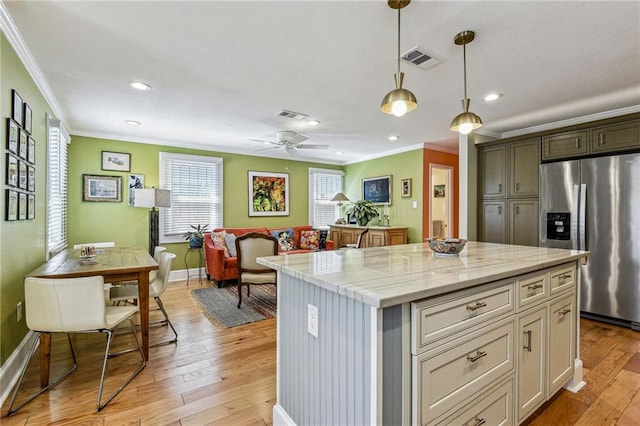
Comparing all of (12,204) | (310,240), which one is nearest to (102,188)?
(12,204)

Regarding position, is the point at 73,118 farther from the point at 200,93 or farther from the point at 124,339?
the point at 124,339

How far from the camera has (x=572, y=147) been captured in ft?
11.8

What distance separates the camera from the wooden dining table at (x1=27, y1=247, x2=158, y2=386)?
2.10 meters

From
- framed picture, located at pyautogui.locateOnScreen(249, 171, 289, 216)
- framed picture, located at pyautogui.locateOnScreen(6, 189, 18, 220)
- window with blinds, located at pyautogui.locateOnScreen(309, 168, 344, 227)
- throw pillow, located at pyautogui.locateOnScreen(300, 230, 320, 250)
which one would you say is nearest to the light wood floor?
framed picture, located at pyautogui.locateOnScreen(6, 189, 18, 220)

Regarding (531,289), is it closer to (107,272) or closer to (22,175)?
(107,272)

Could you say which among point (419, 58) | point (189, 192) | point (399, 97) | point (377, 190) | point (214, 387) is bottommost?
point (214, 387)

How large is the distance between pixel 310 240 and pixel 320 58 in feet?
13.3

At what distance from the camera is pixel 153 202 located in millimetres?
4492

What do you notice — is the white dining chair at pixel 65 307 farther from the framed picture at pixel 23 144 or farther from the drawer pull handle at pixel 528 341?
the drawer pull handle at pixel 528 341

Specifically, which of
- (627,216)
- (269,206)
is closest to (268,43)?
(627,216)

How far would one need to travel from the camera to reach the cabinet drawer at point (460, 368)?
120 centimetres

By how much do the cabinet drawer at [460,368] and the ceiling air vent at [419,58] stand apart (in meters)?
1.90

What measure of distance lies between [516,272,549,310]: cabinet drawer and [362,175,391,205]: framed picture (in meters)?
4.47

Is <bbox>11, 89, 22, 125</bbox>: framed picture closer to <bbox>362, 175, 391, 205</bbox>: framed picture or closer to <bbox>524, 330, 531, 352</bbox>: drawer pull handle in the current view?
<bbox>524, 330, 531, 352</bbox>: drawer pull handle
